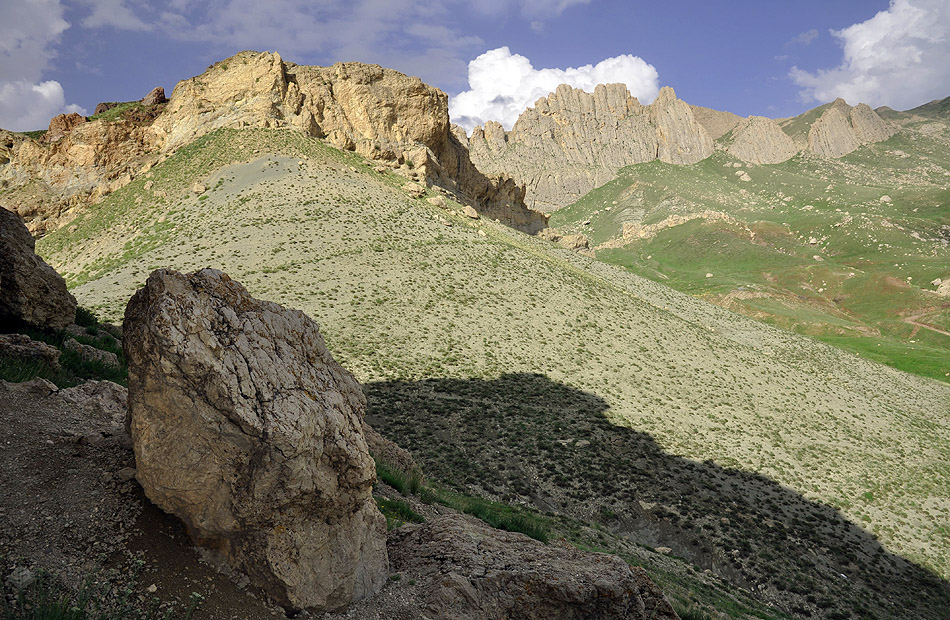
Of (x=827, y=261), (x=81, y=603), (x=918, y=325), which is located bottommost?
(x=918, y=325)

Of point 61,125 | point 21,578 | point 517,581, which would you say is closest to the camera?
point 21,578

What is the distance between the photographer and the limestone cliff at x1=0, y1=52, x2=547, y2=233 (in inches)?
1981

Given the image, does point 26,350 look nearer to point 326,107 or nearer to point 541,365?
point 541,365

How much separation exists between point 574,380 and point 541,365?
232cm

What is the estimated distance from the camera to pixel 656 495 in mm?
18828

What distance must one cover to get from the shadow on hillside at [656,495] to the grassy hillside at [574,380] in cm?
9

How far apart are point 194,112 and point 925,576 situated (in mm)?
68460

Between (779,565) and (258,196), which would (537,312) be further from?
(258,196)

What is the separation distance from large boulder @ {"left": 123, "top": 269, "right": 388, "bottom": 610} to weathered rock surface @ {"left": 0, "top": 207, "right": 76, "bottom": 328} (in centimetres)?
769

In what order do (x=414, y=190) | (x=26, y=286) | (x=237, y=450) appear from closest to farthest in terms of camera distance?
(x=237, y=450) → (x=26, y=286) → (x=414, y=190)

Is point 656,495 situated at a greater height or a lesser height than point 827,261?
lesser

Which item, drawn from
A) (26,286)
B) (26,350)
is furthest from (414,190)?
(26,350)

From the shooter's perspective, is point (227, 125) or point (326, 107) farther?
point (326, 107)

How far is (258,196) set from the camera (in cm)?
4241
